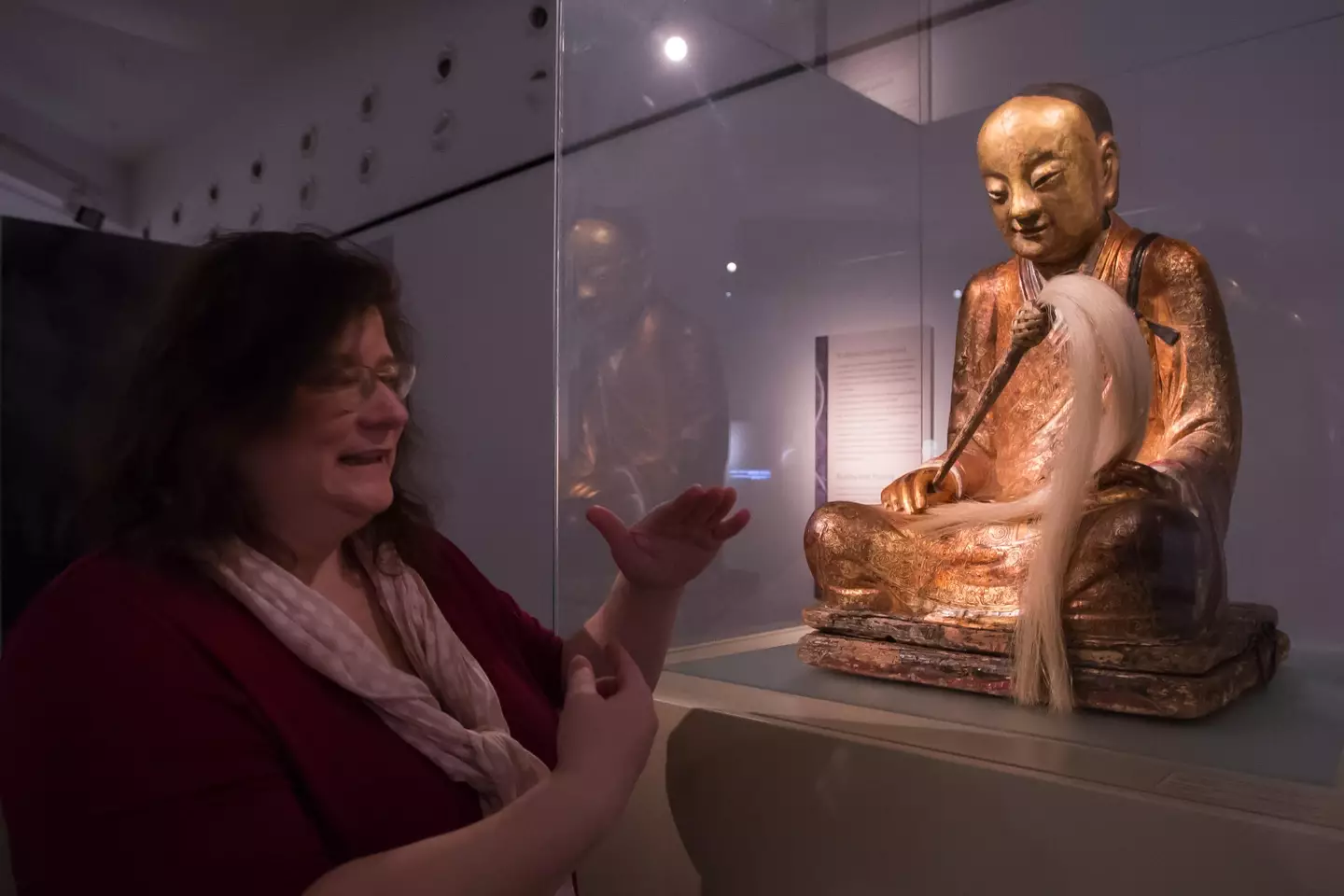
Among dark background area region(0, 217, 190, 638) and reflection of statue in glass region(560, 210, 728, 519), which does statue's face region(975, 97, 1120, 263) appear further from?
dark background area region(0, 217, 190, 638)

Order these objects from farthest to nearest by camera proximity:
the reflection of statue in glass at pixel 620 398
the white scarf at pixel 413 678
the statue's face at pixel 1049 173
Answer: the reflection of statue in glass at pixel 620 398, the statue's face at pixel 1049 173, the white scarf at pixel 413 678

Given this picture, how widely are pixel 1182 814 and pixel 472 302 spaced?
101 inches

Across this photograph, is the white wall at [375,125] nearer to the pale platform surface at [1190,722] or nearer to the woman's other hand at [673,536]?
the woman's other hand at [673,536]

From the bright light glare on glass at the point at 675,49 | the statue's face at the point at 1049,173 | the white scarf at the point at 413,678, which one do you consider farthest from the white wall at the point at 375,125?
the white scarf at the point at 413,678

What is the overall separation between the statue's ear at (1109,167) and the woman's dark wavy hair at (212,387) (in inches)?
57.2

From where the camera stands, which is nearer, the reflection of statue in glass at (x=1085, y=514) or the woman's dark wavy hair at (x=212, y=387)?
the woman's dark wavy hair at (x=212, y=387)

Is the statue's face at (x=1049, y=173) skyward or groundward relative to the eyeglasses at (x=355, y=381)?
skyward

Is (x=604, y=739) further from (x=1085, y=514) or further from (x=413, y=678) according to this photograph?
(x=1085, y=514)

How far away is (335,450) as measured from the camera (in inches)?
36.9

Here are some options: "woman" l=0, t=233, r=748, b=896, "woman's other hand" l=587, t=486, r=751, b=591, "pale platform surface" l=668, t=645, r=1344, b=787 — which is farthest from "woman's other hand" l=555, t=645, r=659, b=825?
"pale platform surface" l=668, t=645, r=1344, b=787

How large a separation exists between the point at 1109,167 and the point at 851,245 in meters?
0.84

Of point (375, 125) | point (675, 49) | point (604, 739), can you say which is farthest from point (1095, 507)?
point (375, 125)

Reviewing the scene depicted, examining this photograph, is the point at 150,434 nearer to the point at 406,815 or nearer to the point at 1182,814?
the point at 406,815

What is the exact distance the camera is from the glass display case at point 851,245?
6.26 feet
